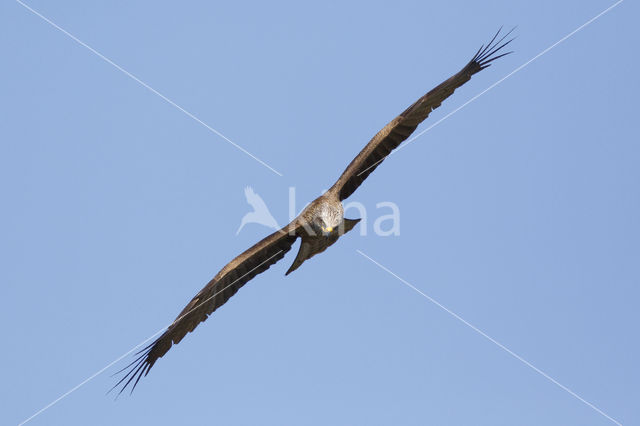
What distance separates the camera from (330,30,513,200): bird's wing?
19906mm

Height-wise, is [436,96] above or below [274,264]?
above

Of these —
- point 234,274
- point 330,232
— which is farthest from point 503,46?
point 234,274

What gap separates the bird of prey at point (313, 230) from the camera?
1980cm

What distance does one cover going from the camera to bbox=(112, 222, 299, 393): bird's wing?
1970 centimetres

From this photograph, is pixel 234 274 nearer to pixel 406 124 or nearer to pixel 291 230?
pixel 291 230

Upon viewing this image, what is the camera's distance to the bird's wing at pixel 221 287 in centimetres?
1970

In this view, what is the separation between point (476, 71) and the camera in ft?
65.3

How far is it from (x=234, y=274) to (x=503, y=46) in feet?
15.8

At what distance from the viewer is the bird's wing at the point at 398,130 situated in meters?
19.9

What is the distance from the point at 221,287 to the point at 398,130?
10.7ft

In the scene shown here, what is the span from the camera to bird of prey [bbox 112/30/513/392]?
779 inches

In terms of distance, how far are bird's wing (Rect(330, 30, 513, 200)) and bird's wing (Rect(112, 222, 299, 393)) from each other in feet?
3.29

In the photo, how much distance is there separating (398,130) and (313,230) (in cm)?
186

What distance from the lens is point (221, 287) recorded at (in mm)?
20172
